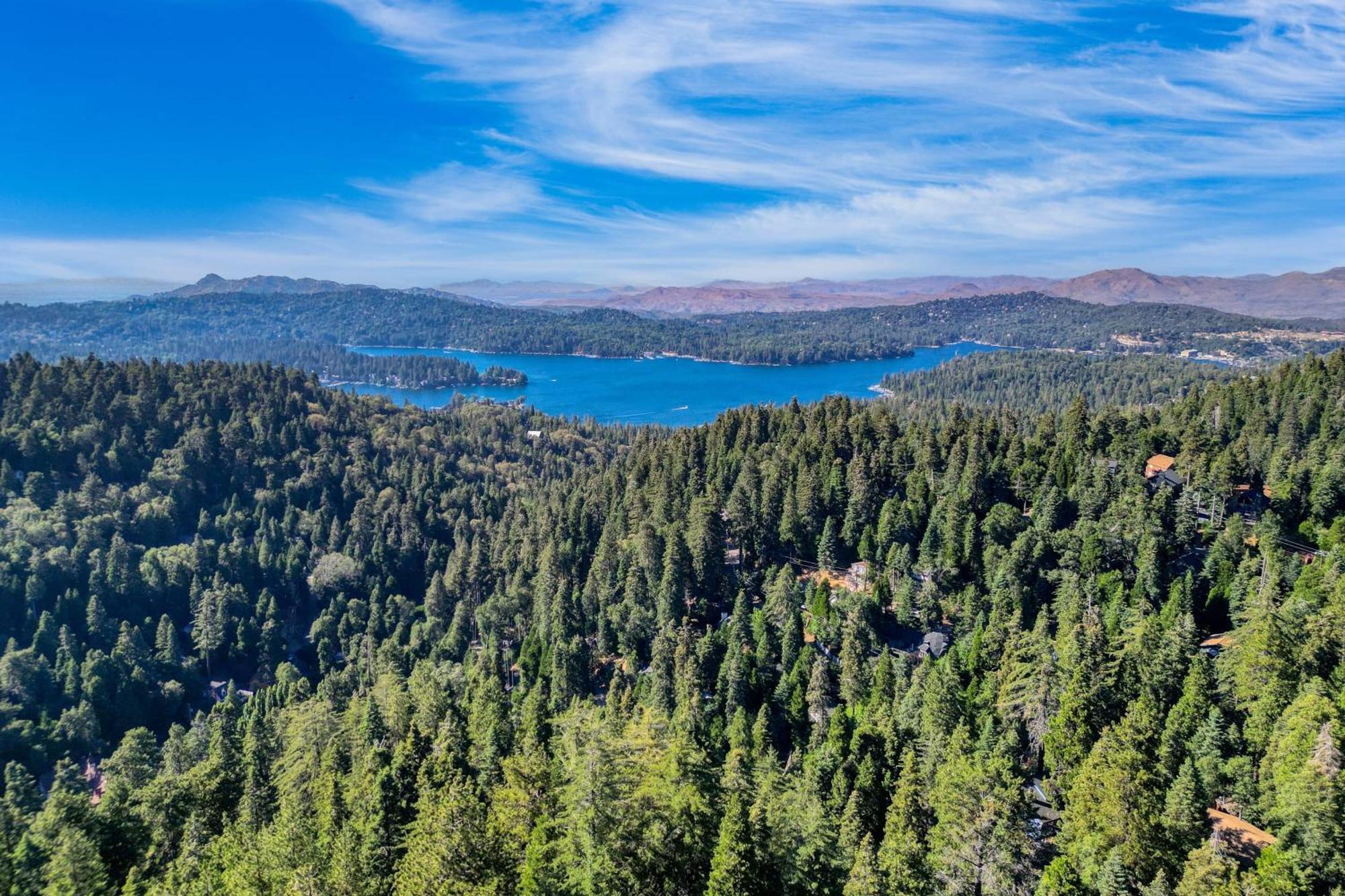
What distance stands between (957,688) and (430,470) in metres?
111

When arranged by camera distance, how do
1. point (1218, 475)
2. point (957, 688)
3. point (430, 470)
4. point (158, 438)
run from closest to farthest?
point (957, 688)
point (1218, 475)
point (158, 438)
point (430, 470)

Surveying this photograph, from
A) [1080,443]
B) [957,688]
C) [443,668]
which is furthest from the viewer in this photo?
[1080,443]

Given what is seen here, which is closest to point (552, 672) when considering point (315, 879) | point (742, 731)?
point (742, 731)

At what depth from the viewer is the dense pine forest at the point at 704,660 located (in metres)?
25.8

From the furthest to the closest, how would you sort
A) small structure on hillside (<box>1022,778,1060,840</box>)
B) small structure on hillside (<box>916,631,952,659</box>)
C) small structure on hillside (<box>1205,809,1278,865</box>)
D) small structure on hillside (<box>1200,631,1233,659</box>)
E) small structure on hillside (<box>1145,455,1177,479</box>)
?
1. small structure on hillside (<box>1145,455,1177,479</box>)
2. small structure on hillside (<box>916,631,952,659</box>)
3. small structure on hillside (<box>1200,631,1233,659</box>)
4. small structure on hillside (<box>1022,778,1060,840</box>)
5. small structure on hillside (<box>1205,809,1278,865</box>)

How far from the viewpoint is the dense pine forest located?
2577 cm

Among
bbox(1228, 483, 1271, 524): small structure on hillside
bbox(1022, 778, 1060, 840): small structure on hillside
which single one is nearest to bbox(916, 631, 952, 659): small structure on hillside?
bbox(1022, 778, 1060, 840): small structure on hillside

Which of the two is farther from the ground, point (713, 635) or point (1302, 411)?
point (1302, 411)

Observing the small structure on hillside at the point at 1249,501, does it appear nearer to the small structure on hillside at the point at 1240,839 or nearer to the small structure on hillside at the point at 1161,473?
the small structure on hillside at the point at 1161,473

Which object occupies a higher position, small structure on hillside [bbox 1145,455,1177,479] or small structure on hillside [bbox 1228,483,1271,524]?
small structure on hillside [bbox 1145,455,1177,479]

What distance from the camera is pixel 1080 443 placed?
2876 inches

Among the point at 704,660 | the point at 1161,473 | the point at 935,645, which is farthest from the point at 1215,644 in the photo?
the point at 704,660

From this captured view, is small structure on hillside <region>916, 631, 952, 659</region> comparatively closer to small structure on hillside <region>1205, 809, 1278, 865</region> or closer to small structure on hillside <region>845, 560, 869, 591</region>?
small structure on hillside <region>845, 560, 869, 591</region>

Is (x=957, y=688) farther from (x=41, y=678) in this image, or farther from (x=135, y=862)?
(x=41, y=678)
